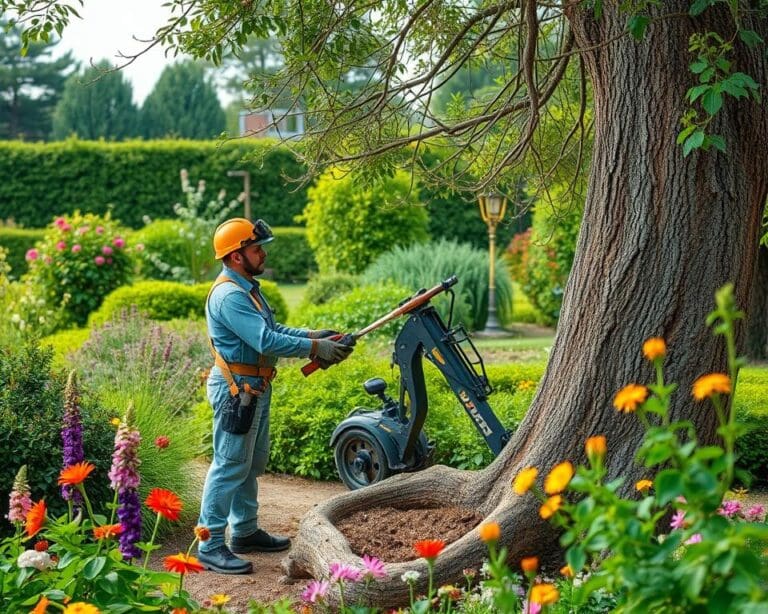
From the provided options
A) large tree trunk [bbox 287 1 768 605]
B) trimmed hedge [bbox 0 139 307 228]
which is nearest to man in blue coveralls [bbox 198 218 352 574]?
large tree trunk [bbox 287 1 768 605]

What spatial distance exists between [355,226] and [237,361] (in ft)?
39.4

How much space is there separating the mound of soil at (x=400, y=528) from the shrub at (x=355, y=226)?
38.8 feet

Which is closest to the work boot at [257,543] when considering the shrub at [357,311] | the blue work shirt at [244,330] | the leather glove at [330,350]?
the blue work shirt at [244,330]

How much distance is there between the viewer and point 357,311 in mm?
11789

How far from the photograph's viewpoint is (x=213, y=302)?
4.95 m

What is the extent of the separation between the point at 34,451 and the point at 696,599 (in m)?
3.78

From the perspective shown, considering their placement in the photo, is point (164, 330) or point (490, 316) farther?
point (490, 316)

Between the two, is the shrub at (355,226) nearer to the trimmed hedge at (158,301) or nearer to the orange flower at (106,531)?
the trimmed hedge at (158,301)

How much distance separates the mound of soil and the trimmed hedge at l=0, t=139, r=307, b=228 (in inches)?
744

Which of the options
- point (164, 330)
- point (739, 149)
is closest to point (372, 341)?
point (164, 330)

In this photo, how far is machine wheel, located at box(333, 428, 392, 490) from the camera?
19.6 feet

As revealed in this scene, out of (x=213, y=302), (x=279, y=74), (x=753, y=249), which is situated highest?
(x=279, y=74)

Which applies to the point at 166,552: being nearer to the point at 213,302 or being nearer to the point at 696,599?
the point at 213,302

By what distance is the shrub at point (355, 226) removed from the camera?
55.0ft
